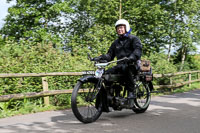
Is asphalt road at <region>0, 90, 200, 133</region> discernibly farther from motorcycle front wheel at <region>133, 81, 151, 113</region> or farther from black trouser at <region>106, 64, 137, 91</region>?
black trouser at <region>106, 64, 137, 91</region>

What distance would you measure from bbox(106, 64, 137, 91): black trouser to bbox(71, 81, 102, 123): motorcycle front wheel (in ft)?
2.03

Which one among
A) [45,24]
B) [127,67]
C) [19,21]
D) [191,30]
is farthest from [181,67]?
[127,67]

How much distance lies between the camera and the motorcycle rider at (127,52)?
562 cm

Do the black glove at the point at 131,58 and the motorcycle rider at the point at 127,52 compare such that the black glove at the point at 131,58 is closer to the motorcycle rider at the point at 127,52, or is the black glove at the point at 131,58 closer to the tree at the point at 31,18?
the motorcycle rider at the point at 127,52

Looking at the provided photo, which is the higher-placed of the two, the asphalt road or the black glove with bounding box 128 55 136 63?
the black glove with bounding box 128 55 136 63

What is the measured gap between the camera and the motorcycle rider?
18.4 feet

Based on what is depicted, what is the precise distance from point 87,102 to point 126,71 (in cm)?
111

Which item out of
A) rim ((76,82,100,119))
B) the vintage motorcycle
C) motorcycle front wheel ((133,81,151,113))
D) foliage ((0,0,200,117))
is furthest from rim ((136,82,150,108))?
foliage ((0,0,200,117))

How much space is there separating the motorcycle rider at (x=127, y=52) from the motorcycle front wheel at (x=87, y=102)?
2.03ft

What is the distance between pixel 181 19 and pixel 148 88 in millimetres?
29623

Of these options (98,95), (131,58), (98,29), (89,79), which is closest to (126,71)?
(131,58)

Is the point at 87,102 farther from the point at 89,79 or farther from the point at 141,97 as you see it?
the point at 141,97

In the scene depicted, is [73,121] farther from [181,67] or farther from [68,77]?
[181,67]

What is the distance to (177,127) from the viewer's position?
4.83 meters
